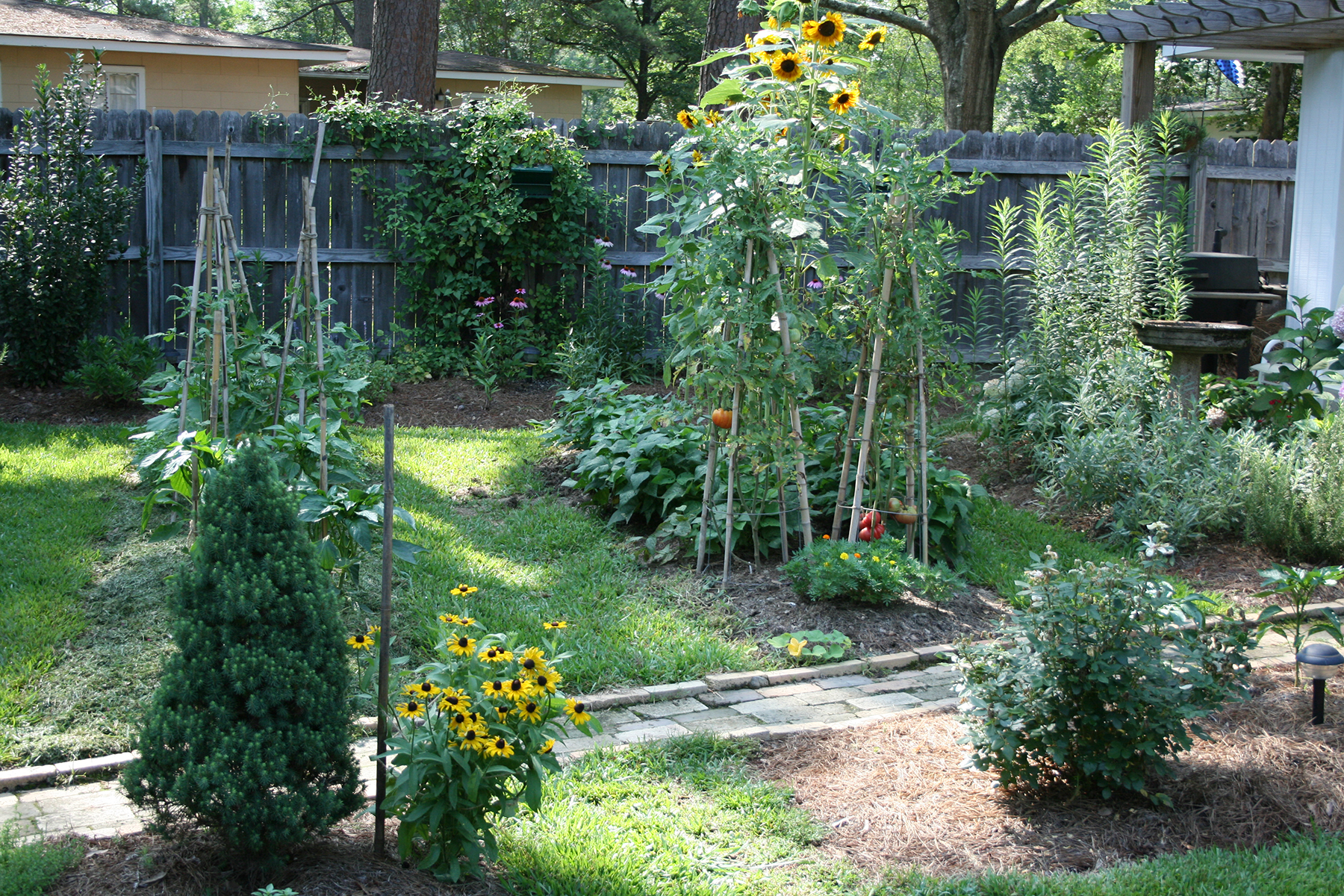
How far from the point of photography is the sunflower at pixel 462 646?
8.38ft

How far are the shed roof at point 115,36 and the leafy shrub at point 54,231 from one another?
7.59 metres

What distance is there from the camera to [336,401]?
16.3 ft

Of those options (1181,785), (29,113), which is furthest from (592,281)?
(1181,785)

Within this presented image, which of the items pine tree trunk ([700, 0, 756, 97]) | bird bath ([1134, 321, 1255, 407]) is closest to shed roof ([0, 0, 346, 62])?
pine tree trunk ([700, 0, 756, 97])

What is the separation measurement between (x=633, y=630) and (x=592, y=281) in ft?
17.8

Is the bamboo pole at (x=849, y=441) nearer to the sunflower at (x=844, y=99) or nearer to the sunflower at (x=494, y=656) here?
the sunflower at (x=844, y=99)

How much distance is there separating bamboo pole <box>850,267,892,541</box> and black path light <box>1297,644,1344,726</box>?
1808mm

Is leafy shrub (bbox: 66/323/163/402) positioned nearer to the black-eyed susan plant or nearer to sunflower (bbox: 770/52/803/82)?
sunflower (bbox: 770/52/803/82)

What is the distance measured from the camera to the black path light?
3244mm

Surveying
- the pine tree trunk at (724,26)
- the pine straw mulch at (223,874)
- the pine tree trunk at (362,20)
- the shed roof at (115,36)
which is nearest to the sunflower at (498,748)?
the pine straw mulch at (223,874)

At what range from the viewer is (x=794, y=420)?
4.66 m

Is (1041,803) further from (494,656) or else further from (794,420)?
(794,420)

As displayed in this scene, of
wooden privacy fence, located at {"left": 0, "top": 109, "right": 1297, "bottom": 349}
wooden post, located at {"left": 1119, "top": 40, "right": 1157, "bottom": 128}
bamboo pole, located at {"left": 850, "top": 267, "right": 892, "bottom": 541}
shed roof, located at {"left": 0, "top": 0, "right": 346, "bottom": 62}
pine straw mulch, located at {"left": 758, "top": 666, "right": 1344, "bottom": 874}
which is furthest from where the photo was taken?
shed roof, located at {"left": 0, "top": 0, "right": 346, "bottom": 62}

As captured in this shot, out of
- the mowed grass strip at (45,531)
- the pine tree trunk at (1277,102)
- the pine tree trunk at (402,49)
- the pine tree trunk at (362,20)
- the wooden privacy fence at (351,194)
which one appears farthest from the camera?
the pine tree trunk at (362,20)
